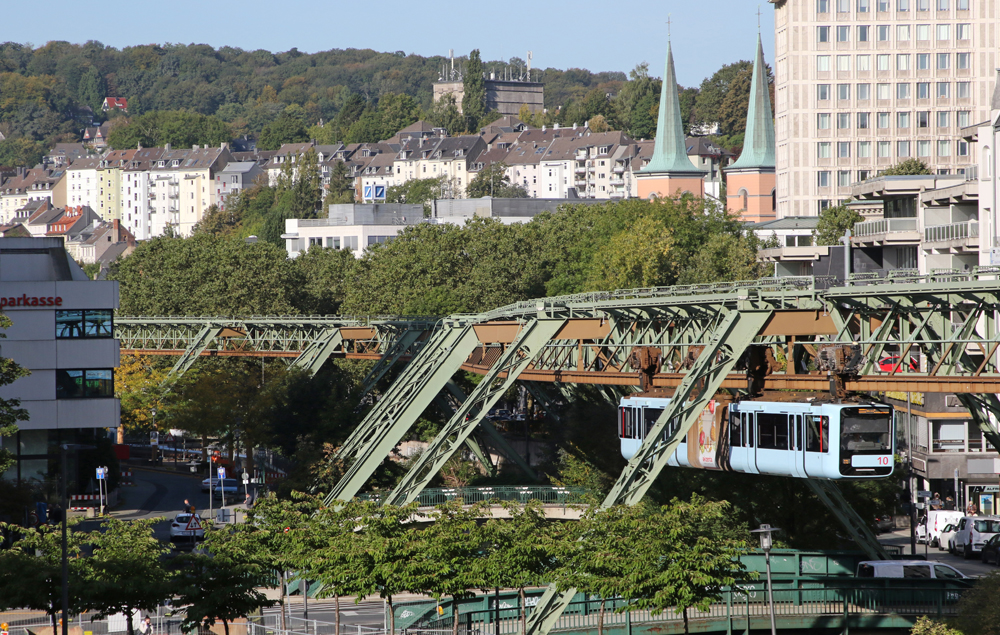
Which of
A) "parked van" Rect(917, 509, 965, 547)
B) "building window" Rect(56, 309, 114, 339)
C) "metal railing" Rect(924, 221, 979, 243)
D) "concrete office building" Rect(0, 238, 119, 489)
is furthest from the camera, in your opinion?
"metal railing" Rect(924, 221, 979, 243)

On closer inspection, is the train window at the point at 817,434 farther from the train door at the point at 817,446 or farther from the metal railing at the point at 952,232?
the metal railing at the point at 952,232

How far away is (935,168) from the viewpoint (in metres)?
130

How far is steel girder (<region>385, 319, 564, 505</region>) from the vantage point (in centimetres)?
5397

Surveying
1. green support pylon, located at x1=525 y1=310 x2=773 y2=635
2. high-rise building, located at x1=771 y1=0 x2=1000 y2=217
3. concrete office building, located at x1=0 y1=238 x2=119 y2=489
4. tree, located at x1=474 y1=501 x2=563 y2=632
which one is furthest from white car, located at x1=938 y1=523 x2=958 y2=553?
high-rise building, located at x1=771 y1=0 x2=1000 y2=217

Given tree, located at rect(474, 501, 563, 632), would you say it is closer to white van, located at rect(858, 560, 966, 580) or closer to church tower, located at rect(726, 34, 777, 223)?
white van, located at rect(858, 560, 966, 580)

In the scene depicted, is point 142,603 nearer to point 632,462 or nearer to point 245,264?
point 632,462

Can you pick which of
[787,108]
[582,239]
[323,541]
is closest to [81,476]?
[323,541]

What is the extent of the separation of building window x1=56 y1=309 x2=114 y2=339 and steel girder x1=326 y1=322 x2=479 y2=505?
12069mm

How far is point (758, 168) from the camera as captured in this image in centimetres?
15662

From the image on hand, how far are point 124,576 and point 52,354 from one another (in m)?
28.7

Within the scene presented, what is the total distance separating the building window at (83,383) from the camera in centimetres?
6212

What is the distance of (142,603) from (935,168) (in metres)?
109

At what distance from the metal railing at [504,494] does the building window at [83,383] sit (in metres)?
13.8

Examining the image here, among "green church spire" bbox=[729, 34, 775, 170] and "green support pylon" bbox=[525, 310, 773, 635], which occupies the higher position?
"green church spire" bbox=[729, 34, 775, 170]
